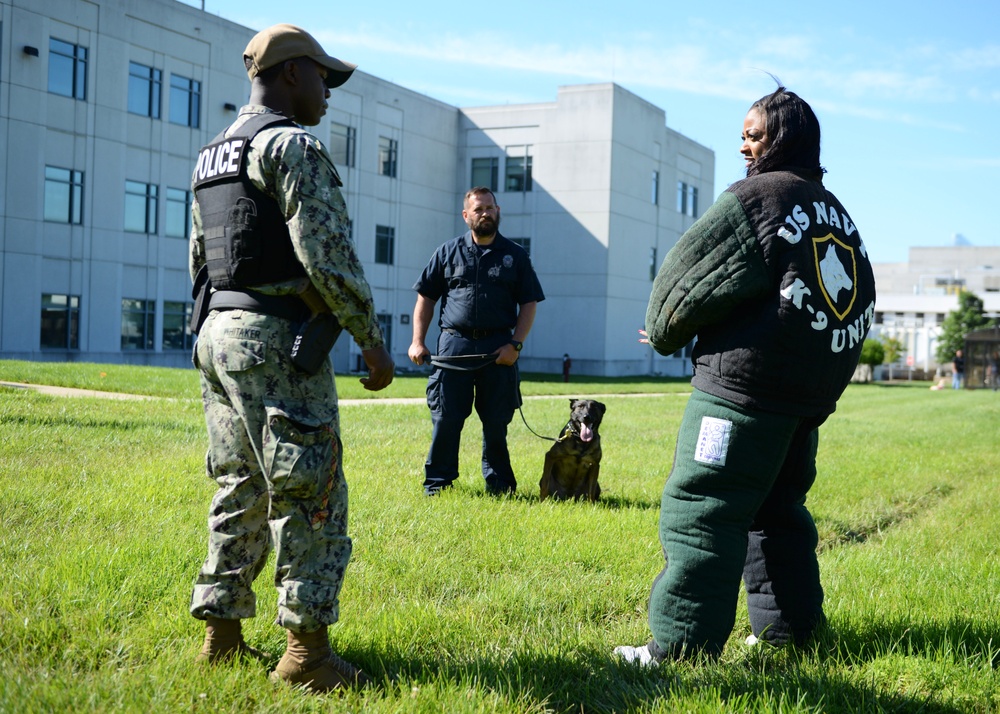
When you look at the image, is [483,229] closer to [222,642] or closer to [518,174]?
[222,642]

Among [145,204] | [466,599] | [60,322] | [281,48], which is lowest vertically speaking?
[466,599]

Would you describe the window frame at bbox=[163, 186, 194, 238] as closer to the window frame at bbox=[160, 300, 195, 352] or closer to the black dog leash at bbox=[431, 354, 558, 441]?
the window frame at bbox=[160, 300, 195, 352]

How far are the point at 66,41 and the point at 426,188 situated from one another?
1693 centimetres

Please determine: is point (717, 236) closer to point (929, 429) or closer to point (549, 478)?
point (549, 478)

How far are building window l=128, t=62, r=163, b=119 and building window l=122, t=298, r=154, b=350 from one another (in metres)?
6.26

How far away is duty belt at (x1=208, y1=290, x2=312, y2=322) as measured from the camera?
9.77ft

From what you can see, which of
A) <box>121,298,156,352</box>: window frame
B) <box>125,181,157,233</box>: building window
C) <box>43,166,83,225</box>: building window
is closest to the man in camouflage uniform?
<box>43,166,83,225</box>: building window

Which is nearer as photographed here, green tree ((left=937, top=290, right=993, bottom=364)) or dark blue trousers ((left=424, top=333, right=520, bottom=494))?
dark blue trousers ((left=424, top=333, right=520, bottom=494))

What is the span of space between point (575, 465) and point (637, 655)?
3290 mm

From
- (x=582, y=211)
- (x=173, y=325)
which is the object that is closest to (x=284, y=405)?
(x=173, y=325)

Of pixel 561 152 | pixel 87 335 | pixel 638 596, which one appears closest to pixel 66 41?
pixel 87 335

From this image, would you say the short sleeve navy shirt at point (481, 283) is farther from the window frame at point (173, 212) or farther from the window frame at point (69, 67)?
the window frame at point (173, 212)

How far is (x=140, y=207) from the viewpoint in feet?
99.1

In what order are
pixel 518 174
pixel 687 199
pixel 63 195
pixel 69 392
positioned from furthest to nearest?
pixel 687 199
pixel 518 174
pixel 63 195
pixel 69 392
